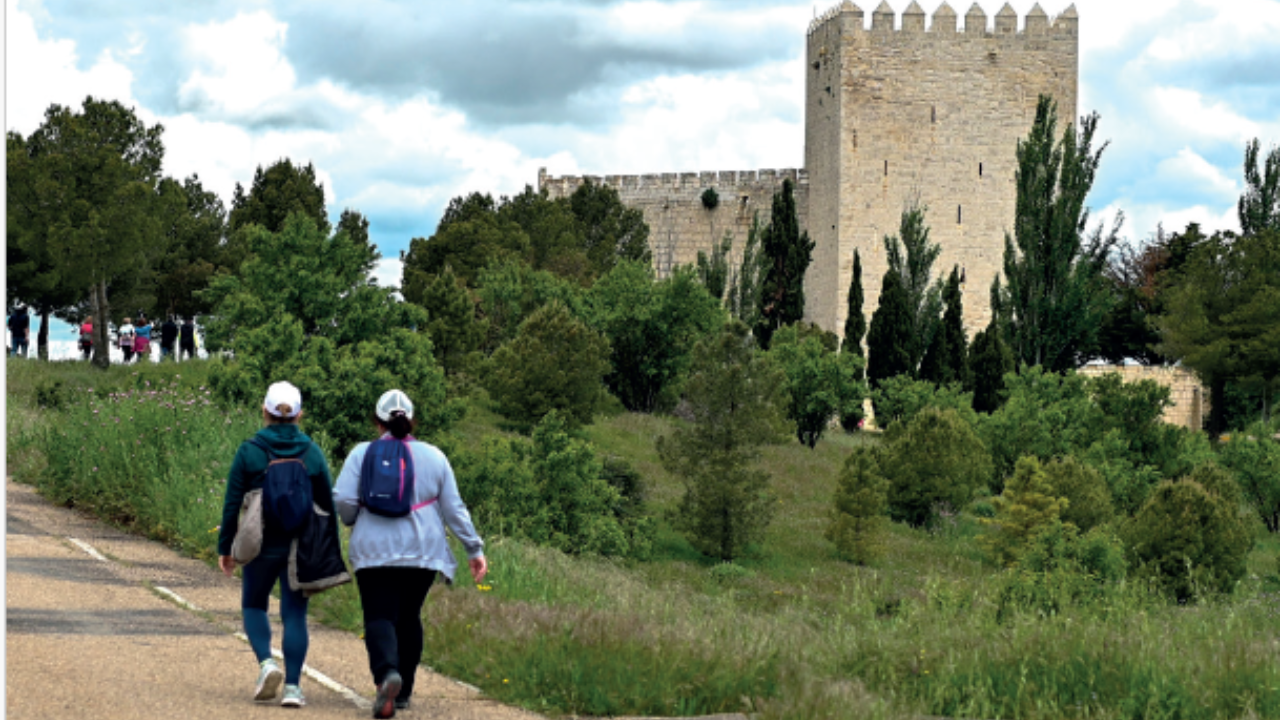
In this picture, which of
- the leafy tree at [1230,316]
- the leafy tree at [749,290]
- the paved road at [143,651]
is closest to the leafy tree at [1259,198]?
the leafy tree at [1230,316]

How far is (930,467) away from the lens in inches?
1157

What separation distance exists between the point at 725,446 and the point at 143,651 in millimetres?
17487

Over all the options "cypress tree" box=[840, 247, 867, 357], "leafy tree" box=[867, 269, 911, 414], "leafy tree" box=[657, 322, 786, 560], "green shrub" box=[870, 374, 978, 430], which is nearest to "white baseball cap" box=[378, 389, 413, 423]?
"leafy tree" box=[657, 322, 786, 560]

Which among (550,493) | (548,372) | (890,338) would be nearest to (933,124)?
(890,338)

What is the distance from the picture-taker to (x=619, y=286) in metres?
35.7

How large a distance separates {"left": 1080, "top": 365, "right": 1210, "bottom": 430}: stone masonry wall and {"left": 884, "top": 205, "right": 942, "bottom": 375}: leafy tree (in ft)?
32.4

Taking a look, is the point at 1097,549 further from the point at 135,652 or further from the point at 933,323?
the point at 933,323

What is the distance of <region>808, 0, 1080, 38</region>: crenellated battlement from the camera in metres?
49.4

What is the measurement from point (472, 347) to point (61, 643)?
1004 inches

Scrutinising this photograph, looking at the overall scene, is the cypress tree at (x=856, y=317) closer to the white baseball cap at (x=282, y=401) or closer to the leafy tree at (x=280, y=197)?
the leafy tree at (x=280, y=197)

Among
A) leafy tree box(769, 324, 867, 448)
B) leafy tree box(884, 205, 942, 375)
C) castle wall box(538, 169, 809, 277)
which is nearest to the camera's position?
leafy tree box(769, 324, 867, 448)

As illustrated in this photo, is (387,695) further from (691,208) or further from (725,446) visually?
(691,208)

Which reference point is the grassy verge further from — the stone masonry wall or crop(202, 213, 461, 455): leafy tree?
the stone masonry wall

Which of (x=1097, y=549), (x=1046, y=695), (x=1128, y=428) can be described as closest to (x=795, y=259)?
(x=1128, y=428)
